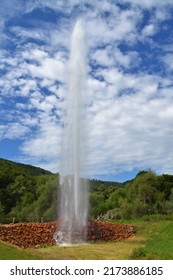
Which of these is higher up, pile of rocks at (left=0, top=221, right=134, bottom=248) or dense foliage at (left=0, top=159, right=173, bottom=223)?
dense foliage at (left=0, top=159, right=173, bottom=223)

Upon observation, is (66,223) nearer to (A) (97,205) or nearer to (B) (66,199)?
(B) (66,199)

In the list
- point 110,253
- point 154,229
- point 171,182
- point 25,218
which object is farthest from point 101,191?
point 110,253

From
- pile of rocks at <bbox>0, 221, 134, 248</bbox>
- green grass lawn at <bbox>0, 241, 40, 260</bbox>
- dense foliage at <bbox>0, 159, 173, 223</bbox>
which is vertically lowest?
green grass lawn at <bbox>0, 241, 40, 260</bbox>

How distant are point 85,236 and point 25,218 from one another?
2274 centimetres

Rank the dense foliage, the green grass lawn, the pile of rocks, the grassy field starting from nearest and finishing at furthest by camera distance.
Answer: the green grass lawn → the grassy field → the pile of rocks → the dense foliage

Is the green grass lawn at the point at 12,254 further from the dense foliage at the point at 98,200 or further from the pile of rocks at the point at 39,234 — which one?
the dense foliage at the point at 98,200

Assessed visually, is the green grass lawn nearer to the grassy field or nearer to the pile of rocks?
the grassy field

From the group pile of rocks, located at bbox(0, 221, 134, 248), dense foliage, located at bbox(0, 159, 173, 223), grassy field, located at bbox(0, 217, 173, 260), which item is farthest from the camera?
dense foliage, located at bbox(0, 159, 173, 223)

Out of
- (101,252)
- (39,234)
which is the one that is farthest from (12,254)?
(39,234)

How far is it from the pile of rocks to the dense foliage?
49.1 feet

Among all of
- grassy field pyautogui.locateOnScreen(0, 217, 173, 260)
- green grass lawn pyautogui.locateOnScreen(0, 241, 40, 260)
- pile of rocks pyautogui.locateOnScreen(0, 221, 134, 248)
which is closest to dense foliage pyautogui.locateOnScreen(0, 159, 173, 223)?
pile of rocks pyautogui.locateOnScreen(0, 221, 134, 248)

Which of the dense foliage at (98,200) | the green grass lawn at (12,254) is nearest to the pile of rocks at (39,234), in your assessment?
the green grass lawn at (12,254)

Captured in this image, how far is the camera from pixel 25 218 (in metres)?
43.9

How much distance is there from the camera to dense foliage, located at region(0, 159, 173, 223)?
1698 inches
